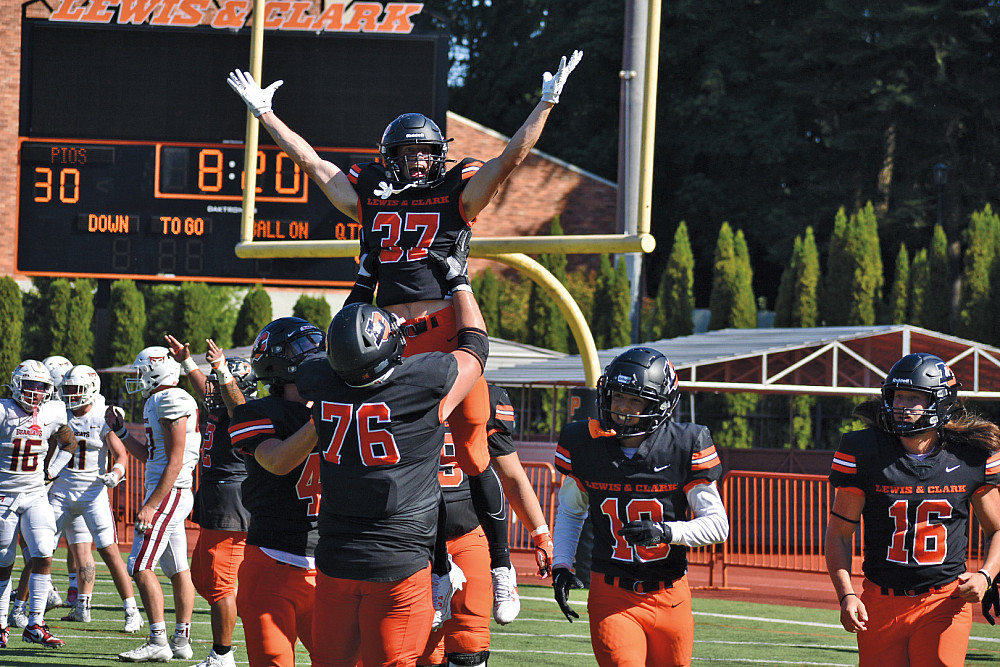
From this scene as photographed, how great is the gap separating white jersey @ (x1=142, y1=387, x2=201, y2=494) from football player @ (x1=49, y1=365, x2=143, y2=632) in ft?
1.50

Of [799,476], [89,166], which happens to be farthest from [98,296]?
[799,476]

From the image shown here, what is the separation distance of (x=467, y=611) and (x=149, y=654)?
3.23 m

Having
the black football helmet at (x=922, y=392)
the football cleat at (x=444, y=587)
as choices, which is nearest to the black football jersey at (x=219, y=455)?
the football cleat at (x=444, y=587)

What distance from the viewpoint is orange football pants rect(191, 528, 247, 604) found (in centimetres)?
760

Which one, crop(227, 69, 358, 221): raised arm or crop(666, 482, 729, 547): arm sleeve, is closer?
crop(666, 482, 729, 547): arm sleeve

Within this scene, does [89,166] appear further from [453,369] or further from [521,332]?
Answer: [453,369]

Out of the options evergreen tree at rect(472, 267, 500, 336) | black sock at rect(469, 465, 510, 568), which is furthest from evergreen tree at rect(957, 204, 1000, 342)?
black sock at rect(469, 465, 510, 568)

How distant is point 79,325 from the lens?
23.7m

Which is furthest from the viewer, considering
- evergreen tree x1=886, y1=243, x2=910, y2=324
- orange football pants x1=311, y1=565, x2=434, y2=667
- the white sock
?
evergreen tree x1=886, y1=243, x2=910, y2=324

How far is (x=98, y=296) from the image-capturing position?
21984 mm

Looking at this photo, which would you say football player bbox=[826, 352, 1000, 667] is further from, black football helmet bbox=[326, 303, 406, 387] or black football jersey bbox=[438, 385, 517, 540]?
black football helmet bbox=[326, 303, 406, 387]

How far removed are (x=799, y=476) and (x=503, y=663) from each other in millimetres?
6184

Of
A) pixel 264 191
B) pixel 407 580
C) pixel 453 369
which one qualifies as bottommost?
pixel 407 580

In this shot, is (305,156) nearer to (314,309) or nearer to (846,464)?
(846,464)
